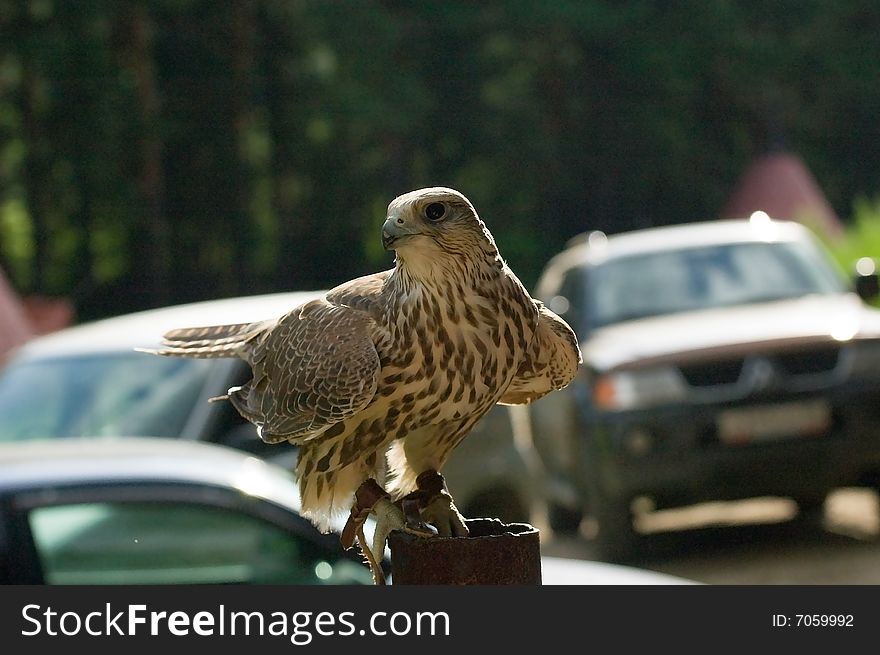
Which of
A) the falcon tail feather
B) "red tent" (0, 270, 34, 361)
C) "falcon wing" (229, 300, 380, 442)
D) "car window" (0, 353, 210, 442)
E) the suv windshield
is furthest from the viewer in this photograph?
"red tent" (0, 270, 34, 361)

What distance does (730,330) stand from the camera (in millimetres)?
8688

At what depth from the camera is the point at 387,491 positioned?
279 centimetres

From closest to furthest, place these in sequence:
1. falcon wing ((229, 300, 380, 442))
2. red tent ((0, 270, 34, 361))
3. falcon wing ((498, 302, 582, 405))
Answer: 1. falcon wing ((229, 300, 380, 442))
2. falcon wing ((498, 302, 582, 405))
3. red tent ((0, 270, 34, 361))

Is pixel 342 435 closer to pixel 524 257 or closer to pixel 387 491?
pixel 387 491

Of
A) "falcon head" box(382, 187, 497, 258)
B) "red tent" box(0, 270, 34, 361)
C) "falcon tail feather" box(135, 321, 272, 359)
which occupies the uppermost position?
"red tent" box(0, 270, 34, 361)

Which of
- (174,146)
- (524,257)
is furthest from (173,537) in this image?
(524,257)

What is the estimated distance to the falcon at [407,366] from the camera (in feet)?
8.47

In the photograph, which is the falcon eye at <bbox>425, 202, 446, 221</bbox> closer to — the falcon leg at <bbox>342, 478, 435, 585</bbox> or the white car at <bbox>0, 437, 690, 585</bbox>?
the falcon leg at <bbox>342, 478, 435, 585</bbox>

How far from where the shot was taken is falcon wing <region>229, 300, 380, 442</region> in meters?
2.66

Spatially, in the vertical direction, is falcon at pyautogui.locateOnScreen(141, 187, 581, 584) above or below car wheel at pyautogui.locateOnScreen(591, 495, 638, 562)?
below

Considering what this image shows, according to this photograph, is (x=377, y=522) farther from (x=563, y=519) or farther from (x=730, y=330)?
(x=563, y=519)

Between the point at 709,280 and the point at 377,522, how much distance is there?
7179 millimetres

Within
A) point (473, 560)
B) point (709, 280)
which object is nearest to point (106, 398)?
point (709, 280)

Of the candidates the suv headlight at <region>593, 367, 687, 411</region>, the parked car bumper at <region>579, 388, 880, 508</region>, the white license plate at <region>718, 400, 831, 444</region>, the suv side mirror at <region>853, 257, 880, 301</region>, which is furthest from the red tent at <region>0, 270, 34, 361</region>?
the suv side mirror at <region>853, 257, 880, 301</region>
